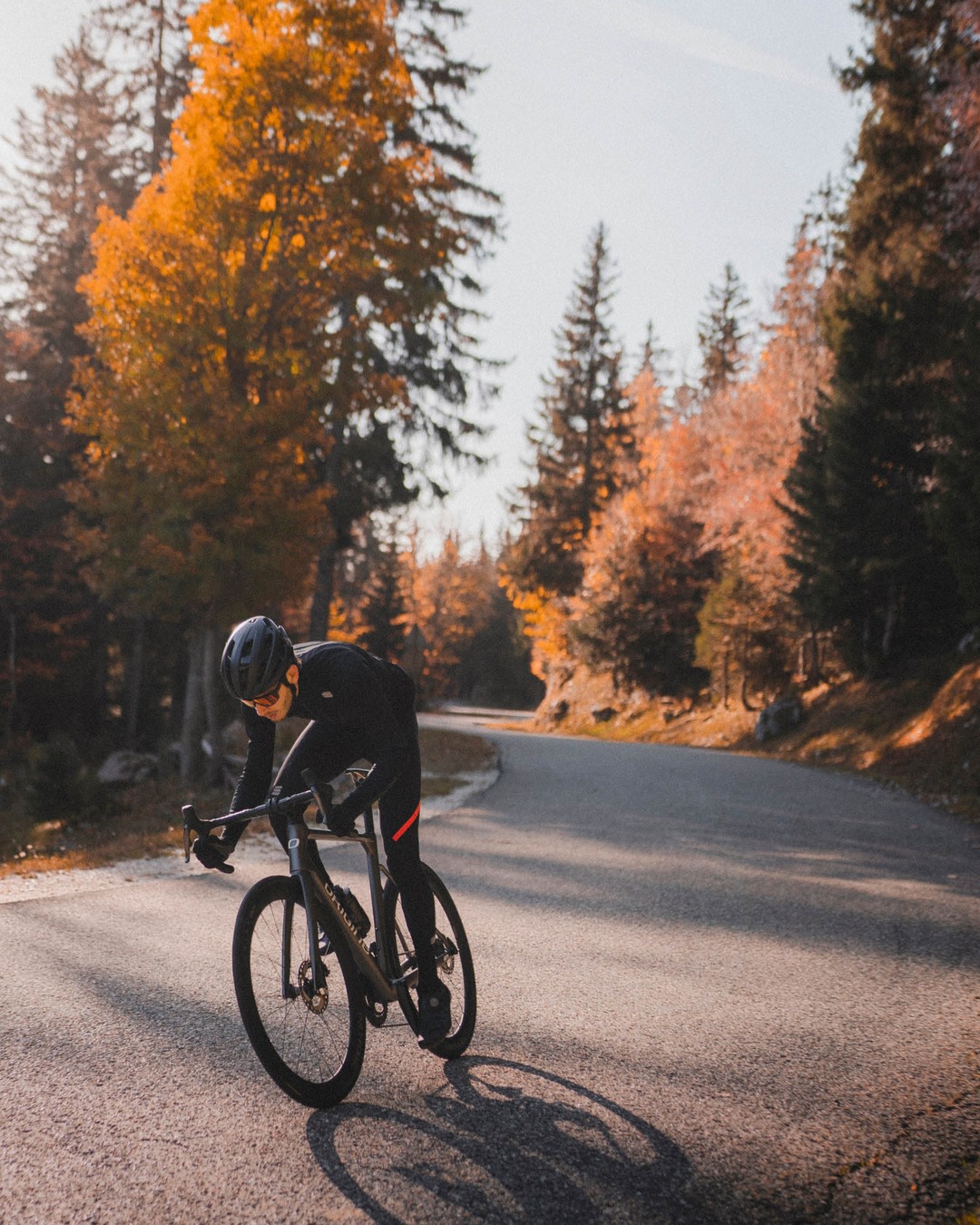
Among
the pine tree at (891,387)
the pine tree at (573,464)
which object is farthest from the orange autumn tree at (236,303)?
the pine tree at (573,464)

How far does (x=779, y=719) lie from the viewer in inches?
937

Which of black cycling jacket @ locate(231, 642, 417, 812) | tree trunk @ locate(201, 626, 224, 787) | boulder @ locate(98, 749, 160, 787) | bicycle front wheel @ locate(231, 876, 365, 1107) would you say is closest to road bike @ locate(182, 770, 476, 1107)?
bicycle front wheel @ locate(231, 876, 365, 1107)

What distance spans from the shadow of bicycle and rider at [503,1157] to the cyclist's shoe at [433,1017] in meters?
0.19

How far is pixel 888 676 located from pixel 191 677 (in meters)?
15.3

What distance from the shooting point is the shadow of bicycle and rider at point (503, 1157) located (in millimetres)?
2668

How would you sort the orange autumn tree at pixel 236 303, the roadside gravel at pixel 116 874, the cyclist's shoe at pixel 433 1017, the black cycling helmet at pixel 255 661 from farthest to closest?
the orange autumn tree at pixel 236 303 < the roadside gravel at pixel 116 874 < the cyclist's shoe at pixel 433 1017 < the black cycling helmet at pixel 255 661

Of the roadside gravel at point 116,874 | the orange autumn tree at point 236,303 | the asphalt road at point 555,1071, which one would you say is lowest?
the roadside gravel at point 116,874

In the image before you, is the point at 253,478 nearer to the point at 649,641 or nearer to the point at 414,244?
the point at 414,244

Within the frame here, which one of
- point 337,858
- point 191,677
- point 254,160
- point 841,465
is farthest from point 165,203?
point 841,465

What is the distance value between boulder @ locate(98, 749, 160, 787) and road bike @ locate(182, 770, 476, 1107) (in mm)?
14926

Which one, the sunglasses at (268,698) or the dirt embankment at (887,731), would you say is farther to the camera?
the dirt embankment at (887,731)

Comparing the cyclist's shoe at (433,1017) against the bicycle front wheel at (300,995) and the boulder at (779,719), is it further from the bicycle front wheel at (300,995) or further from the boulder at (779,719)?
the boulder at (779,719)

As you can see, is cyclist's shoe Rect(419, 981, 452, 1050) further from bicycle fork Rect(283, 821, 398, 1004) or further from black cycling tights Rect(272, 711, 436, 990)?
bicycle fork Rect(283, 821, 398, 1004)

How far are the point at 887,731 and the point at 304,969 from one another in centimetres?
1727
